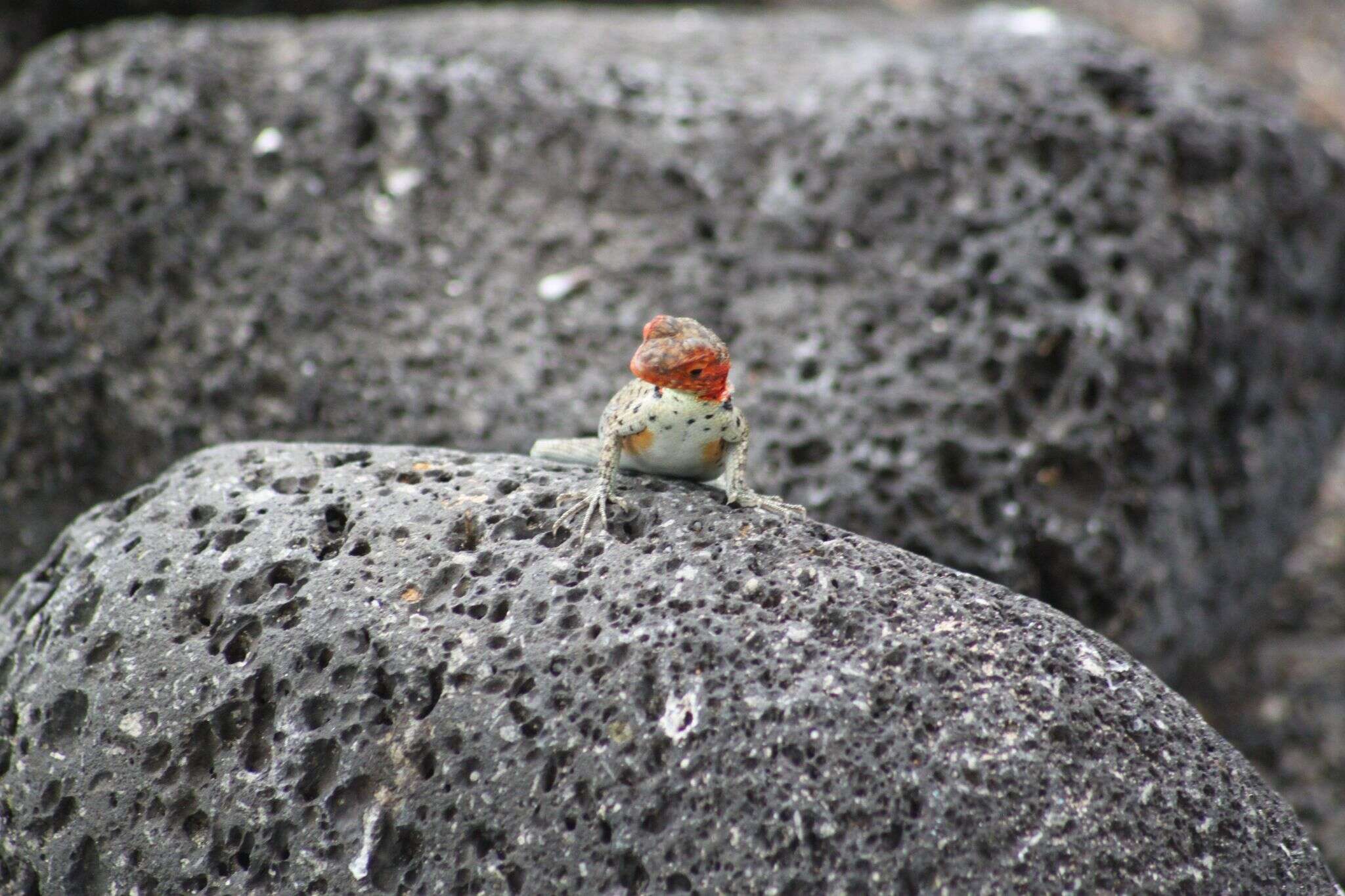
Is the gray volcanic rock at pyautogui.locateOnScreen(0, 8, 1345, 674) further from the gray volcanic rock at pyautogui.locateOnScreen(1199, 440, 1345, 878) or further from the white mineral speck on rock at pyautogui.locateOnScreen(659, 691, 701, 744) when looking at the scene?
the white mineral speck on rock at pyautogui.locateOnScreen(659, 691, 701, 744)

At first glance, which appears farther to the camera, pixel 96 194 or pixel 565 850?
pixel 96 194

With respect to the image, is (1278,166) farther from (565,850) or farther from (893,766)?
(565,850)

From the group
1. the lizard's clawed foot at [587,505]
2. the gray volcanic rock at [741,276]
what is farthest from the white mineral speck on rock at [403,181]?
the lizard's clawed foot at [587,505]

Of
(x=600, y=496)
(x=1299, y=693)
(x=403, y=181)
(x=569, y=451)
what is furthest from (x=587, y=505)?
(x=1299, y=693)

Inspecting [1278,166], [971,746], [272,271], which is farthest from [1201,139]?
[272,271]

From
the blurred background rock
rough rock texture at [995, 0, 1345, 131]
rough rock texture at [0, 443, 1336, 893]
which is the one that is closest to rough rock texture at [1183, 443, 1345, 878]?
rough rock texture at [0, 443, 1336, 893]

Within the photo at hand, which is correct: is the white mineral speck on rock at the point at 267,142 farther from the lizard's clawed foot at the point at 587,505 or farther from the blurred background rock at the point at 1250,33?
the blurred background rock at the point at 1250,33
